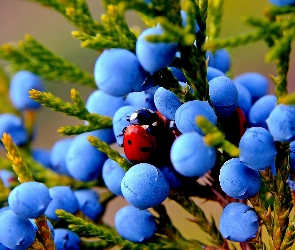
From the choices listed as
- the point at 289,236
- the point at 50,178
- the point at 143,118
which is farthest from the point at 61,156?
the point at 289,236

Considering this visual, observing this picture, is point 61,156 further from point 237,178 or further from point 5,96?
point 237,178

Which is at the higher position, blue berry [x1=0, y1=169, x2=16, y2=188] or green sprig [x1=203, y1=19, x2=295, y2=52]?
green sprig [x1=203, y1=19, x2=295, y2=52]

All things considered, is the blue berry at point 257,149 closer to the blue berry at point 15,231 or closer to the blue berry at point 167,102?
the blue berry at point 167,102

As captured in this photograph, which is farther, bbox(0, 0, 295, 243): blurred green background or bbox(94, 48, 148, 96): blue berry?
bbox(0, 0, 295, 243): blurred green background

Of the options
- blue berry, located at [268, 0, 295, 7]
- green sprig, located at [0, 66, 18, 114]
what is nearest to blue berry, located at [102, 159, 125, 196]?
blue berry, located at [268, 0, 295, 7]

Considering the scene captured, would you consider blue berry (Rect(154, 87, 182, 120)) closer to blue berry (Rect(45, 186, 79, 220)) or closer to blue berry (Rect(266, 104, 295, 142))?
blue berry (Rect(266, 104, 295, 142))

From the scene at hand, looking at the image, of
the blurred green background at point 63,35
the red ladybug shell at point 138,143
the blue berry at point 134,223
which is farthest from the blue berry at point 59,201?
the blurred green background at point 63,35

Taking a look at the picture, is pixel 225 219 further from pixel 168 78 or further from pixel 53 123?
pixel 53 123
